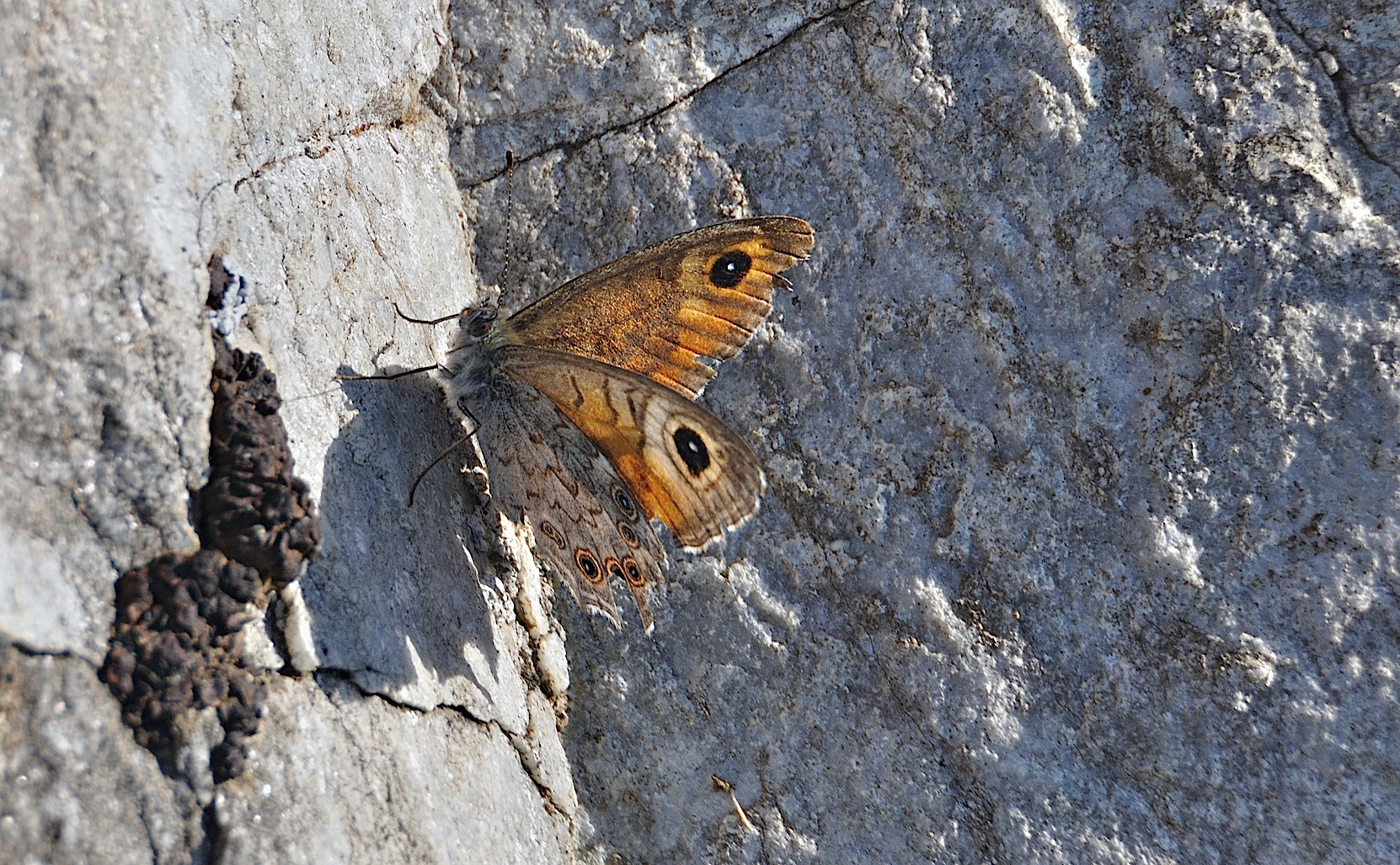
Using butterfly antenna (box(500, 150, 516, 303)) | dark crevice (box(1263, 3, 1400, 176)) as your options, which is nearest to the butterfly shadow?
butterfly antenna (box(500, 150, 516, 303))

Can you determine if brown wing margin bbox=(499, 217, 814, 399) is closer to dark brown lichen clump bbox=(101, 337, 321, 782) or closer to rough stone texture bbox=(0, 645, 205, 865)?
dark brown lichen clump bbox=(101, 337, 321, 782)

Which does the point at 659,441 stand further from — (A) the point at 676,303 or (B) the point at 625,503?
(A) the point at 676,303

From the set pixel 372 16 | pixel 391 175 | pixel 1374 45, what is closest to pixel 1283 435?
pixel 1374 45

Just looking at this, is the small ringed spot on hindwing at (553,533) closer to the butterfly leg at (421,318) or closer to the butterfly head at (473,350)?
the butterfly head at (473,350)

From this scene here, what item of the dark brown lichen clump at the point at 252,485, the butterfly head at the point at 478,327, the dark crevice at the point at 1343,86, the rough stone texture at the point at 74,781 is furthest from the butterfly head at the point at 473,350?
the dark crevice at the point at 1343,86

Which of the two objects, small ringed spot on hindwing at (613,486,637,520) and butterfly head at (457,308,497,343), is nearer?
small ringed spot on hindwing at (613,486,637,520)

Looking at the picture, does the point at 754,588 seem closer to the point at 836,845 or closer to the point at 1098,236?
the point at 836,845

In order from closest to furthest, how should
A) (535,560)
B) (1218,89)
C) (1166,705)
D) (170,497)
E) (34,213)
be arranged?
(34,213), (170,497), (1166,705), (1218,89), (535,560)
